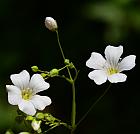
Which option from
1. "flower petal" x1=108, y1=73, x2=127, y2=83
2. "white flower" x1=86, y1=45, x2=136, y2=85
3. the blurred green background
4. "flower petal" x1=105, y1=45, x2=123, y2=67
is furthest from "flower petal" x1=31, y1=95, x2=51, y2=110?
the blurred green background

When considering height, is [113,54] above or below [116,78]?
above

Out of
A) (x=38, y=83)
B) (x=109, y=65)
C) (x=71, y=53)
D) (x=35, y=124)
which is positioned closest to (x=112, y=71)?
(x=109, y=65)

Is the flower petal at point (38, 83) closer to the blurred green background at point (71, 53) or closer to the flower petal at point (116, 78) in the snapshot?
the flower petal at point (116, 78)

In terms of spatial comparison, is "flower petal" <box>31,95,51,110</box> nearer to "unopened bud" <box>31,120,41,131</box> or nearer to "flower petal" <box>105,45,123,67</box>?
"unopened bud" <box>31,120,41,131</box>

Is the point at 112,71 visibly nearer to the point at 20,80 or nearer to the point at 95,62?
the point at 95,62

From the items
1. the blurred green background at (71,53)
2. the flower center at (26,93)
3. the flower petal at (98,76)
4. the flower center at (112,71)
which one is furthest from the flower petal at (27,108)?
the blurred green background at (71,53)

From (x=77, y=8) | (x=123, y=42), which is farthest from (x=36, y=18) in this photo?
(x=123, y=42)

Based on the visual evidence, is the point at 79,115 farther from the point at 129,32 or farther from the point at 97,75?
the point at 97,75
